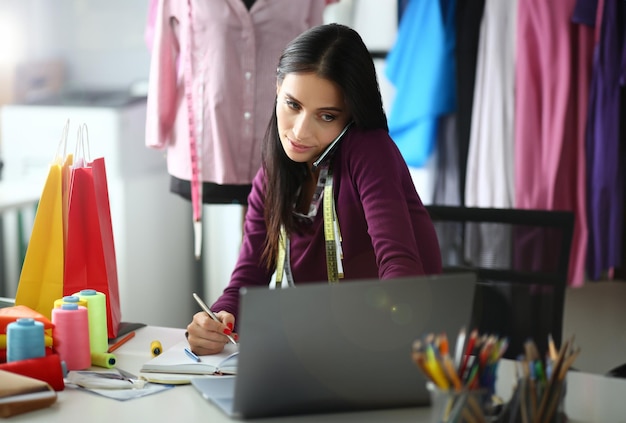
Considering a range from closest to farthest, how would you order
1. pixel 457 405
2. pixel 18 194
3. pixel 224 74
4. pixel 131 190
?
pixel 457 405 → pixel 224 74 → pixel 18 194 → pixel 131 190

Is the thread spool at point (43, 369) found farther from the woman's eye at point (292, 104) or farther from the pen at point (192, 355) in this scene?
the woman's eye at point (292, 104)

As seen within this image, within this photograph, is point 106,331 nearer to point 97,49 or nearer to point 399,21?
point 399,21

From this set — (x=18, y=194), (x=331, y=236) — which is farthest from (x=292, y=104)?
(x=18, y=194)

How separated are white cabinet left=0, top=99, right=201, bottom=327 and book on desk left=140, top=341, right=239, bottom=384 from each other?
186cm

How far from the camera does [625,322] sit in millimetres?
3006

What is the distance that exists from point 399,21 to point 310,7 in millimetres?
390

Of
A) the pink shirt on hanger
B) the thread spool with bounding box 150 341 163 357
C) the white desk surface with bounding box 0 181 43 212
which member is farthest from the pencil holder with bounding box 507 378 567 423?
the white desk surface with bounding box 0 181 43 212

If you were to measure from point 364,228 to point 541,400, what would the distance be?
733mm

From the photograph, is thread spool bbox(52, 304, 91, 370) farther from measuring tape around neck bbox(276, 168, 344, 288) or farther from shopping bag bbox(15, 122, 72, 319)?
measuring tape around neck bbox(276, 168, 344, 288)

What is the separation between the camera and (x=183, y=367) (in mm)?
1502

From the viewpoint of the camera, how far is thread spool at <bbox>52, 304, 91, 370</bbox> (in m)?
1.52

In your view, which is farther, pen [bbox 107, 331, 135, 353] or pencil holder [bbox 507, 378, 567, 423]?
pen [bbox 107, 331, 135, 353]

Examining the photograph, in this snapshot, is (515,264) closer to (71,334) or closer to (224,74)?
(71,334)

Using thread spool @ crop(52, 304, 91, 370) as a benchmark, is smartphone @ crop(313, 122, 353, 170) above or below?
above
